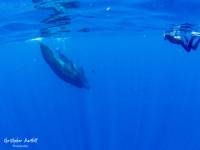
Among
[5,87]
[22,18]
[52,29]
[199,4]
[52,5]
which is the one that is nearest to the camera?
[52,5]

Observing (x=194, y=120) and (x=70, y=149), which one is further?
(x=194, y=120)

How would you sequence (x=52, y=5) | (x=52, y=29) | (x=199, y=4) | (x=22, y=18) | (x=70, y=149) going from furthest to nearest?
(x=70, y=149) → (x=52, y=29) → (x=22, y=18) → (x=199, y=4) → (x=52, y=5)

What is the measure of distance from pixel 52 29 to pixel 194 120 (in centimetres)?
2917

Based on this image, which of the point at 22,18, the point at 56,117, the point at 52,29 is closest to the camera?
the point at 22,18

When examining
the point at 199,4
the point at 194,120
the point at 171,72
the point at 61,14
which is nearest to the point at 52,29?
the point at 61,14

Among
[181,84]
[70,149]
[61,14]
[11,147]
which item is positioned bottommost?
[181,84]

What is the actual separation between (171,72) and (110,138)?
60.5 m

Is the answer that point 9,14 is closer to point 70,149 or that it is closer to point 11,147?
point 11,147

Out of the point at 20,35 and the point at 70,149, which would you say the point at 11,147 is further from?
the point at 70,149

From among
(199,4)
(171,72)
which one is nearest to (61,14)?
(199,4)

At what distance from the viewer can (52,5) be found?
567 inches

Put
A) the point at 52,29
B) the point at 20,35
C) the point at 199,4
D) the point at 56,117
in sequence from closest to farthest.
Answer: the point at 199,4 < the point at 52,29 < the point at 20,35 < the point at 56,117

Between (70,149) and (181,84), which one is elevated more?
(70,149)

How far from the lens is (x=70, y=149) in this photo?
32594mm
